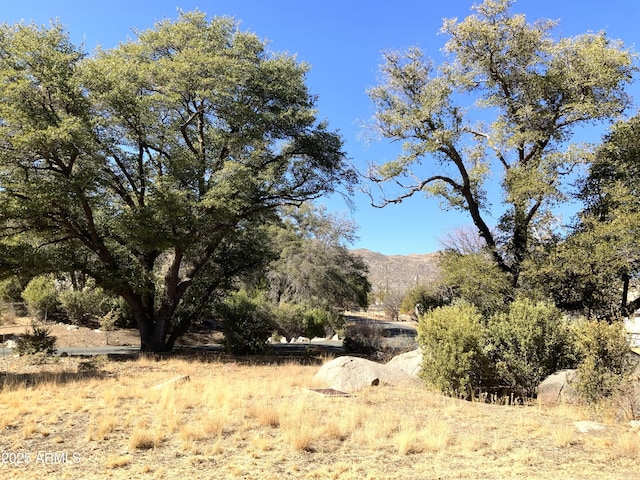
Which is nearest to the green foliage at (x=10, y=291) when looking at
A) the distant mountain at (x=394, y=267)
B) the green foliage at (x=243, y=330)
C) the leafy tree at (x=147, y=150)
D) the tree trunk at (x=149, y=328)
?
the leafy tree at (x=147, y=150)

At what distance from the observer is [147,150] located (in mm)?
16188

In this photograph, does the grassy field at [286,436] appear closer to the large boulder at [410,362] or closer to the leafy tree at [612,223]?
the large boulder at [410,362]

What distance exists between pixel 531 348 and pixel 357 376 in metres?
3.78

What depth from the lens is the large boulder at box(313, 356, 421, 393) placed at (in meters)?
9.95

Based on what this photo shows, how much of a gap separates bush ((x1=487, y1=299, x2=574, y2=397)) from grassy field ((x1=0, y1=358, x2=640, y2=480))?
1.28 meters

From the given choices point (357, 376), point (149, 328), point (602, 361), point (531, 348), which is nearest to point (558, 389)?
point (531, 348)

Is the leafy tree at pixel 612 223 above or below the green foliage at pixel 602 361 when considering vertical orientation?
above

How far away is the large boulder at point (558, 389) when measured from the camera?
8.57 metres

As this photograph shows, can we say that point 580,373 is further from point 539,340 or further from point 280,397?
point 280,397

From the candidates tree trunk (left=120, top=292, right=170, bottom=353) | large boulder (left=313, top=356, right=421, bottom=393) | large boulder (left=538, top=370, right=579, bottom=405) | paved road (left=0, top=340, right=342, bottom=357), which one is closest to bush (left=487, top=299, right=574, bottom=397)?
large boulder (left=538, top=370, right=579, bottom=405)

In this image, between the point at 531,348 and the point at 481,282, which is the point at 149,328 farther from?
the point at 531,348

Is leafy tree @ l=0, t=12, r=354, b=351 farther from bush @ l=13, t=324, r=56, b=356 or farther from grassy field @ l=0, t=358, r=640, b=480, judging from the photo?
grassy field @ l=0, t=358, r=640, b=480

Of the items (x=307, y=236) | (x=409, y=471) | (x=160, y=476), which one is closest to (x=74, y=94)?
(x=160, y=476)

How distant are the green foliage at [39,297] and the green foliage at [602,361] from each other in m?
25.7
